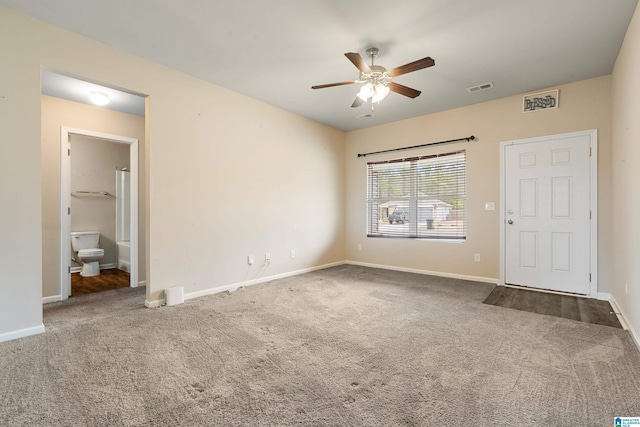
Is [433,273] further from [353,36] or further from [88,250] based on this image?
[88,250]

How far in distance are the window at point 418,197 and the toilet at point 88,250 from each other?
16.3 feet

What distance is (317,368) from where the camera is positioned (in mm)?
1954

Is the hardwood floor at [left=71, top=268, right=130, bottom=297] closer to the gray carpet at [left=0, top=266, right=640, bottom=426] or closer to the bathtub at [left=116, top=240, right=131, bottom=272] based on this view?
the bathtub at [left=116, top=240, right=131, bottom=272]

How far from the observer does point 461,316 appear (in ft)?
9.59

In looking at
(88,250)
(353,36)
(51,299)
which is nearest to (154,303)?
(51,299)

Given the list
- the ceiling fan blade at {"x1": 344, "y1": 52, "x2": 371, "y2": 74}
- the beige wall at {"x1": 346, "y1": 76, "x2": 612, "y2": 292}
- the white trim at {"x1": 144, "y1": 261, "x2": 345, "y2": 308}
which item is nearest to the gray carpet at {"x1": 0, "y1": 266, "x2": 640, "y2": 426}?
the white trim at {"x1": 144, "y1": 261, "x2": 345, "y2": 308}

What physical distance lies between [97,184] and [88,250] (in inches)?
54.2

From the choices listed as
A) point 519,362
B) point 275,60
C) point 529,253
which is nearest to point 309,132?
point 275,60

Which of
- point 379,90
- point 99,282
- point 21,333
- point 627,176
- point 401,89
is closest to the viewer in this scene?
point 21,333

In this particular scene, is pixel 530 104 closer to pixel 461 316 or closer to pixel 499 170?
pixel 499 170

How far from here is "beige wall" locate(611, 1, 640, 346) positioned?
2289 mm

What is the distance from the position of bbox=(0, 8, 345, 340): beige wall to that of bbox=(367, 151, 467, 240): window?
0.77 m

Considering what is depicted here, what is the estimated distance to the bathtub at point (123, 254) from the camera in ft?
18.4

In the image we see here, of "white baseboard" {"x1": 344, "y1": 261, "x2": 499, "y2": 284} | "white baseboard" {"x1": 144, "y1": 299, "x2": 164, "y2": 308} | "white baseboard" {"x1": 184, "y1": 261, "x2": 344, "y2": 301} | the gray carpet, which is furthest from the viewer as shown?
"white baseboard" {"x1": 344, "y1": 261, "x2": 499, "y2": 284}
